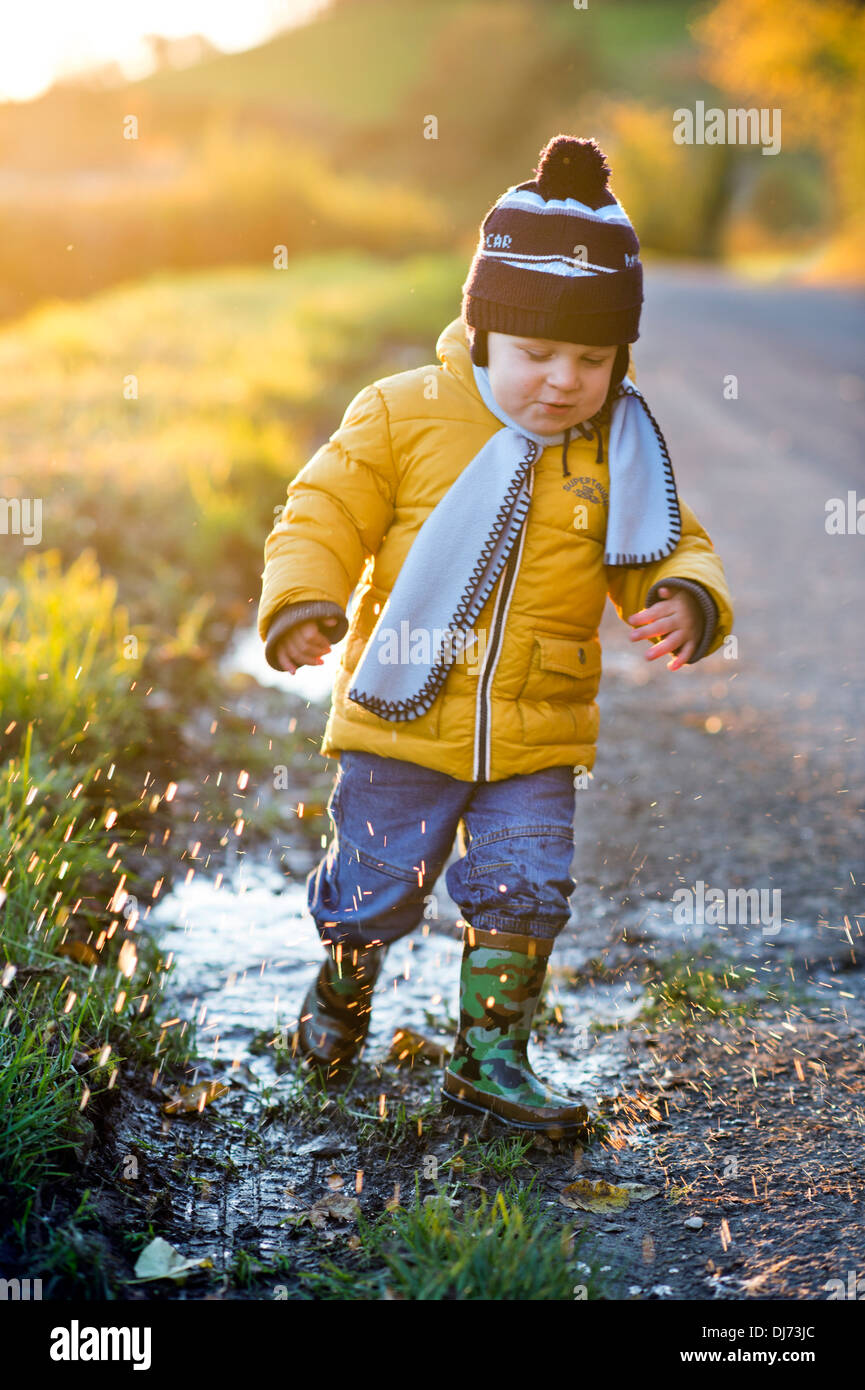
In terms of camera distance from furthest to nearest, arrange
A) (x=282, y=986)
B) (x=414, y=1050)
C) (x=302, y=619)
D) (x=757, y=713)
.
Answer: (x=757, y=713) < (x=282, y=986) < (x=414, y=1050) < (x=302, y=619)

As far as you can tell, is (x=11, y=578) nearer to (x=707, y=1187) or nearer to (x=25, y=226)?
(x=707, y=1187)

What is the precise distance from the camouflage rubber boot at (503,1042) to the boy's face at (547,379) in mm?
955

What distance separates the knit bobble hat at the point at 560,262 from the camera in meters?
2.11

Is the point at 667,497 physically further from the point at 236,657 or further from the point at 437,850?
the point at 236,657

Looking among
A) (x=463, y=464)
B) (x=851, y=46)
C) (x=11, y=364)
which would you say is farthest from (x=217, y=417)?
(x=851, y=46)

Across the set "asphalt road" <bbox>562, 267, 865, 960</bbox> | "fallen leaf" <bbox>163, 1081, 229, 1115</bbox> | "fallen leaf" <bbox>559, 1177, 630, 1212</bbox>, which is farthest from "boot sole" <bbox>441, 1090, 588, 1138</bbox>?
"asphalt road" <bbox>562, 267, 865, 960</bbox>

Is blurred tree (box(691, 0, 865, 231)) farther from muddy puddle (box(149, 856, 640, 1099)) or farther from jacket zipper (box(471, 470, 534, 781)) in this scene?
jacket zipper (box(471, 470, 534, 781))

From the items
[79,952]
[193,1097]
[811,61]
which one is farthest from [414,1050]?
[811,61]

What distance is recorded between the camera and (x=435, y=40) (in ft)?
181

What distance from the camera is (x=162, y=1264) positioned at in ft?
5.83

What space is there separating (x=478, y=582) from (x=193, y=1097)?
112 centimetres

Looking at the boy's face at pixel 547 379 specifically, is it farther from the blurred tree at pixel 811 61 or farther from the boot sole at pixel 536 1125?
the blurred tree at pixel 811 61

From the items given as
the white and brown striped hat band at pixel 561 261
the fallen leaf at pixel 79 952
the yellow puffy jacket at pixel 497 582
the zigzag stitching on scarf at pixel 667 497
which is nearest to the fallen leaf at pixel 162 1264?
the fallen leaf at pixel 79 952
